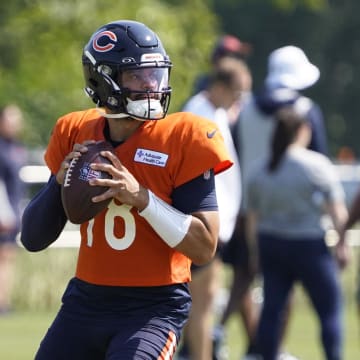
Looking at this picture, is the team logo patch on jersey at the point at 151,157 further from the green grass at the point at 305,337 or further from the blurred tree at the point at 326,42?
the blurred tree at the point at 326,42

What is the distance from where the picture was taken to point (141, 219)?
17.8 feet

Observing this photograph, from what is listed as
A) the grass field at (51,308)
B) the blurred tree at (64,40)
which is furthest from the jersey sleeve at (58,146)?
the blurred tree at (64,40)

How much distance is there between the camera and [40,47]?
17016 mm

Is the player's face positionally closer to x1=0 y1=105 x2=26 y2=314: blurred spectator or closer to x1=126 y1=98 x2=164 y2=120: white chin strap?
x1=126 y1=98 x2=164 y2=120: white chin strap

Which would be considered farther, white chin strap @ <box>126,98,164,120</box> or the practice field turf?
the practice field turf

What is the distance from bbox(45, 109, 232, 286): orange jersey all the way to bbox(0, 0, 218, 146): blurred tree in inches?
439

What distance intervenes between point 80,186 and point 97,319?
1.73 feet

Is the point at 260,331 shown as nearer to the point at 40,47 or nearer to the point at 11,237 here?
the point at 11,237

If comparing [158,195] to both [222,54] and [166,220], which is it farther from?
[222,54]

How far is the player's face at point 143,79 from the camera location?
5.42m

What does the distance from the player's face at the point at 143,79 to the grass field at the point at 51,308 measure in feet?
20.3

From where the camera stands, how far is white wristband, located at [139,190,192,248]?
531 cm

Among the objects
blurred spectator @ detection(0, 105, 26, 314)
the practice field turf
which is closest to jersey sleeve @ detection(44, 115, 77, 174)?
the practice field turf

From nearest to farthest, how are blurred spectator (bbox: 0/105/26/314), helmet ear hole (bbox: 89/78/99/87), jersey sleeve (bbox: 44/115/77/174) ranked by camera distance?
helmet ear hole (bbox: 89/78/99/87) → jersey sleeve (bbox: 44/115/77/174) → blurred spectator (bbox: 0/105/26/314)
